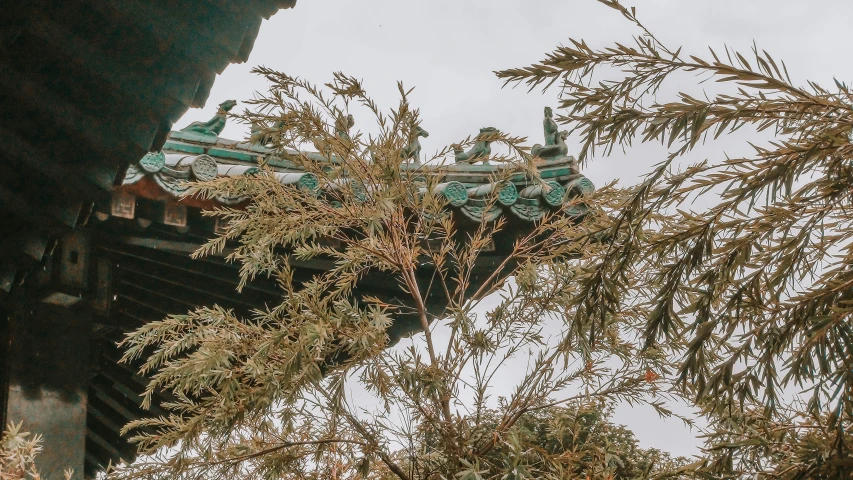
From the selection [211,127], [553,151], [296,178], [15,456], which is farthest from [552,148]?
[15,456]

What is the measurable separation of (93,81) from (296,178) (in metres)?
0.84

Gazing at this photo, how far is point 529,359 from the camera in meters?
3.07

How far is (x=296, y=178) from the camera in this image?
143 inches

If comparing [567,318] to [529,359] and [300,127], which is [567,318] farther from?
[300,127]

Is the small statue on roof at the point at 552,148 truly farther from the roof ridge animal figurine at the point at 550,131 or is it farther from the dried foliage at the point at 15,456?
the dried foliage at the point at 15,456

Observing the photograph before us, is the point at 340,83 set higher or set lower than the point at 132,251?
lower

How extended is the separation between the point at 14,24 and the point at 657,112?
1.69 m

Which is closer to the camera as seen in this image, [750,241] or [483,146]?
[750,241]

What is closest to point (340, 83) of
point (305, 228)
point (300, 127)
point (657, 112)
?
point (300, 127)

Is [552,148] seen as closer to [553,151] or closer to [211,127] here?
[553,151]

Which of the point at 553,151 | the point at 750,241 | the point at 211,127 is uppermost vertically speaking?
the point at 211,127

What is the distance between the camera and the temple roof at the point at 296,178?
3.63 meters

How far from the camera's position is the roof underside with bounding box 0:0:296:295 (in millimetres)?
2775

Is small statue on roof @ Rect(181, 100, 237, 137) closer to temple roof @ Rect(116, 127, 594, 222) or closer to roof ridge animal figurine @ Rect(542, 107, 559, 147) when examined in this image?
temple roof @ Rect(116, 127, 594, 222)
